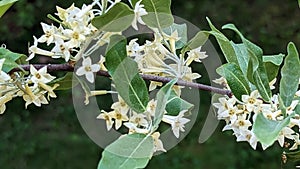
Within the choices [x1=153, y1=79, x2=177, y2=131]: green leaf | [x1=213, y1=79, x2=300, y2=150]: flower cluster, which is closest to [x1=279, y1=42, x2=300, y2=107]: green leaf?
[x1=213, y1=79, x2=300, y2=150]: flower cluster

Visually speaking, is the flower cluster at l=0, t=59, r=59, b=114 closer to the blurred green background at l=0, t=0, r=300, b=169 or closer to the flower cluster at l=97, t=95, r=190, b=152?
the flower cluster at l=97, t=95, r=190, b=152

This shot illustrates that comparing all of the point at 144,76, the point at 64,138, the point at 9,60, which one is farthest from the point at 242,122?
the point at 64,138

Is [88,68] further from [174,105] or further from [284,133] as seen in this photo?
[284,133]

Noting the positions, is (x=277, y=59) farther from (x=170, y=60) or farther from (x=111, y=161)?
(x=111, y=161)

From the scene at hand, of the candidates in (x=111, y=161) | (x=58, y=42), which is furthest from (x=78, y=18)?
(x=111, y=161)

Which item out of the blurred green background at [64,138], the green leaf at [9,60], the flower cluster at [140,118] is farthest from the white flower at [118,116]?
the blurred green background at [64,138]

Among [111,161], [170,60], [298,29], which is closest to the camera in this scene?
[111,161]
